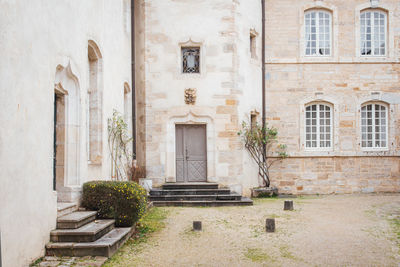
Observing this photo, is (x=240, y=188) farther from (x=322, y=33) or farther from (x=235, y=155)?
(x=322, y=33)

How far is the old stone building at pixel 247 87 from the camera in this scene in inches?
452

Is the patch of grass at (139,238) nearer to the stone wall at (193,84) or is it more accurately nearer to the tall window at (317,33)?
the stone wall at (193,84)

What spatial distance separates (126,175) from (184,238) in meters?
4.50

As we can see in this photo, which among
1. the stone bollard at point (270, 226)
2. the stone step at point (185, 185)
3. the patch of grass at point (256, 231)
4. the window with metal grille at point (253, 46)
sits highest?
the window with metal grille at point (253, 46)

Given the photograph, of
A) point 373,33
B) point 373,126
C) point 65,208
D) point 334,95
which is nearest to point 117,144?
point 65,208

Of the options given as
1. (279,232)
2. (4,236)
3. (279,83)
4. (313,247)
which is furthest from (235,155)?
(4,236)

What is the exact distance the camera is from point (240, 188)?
41.0ft

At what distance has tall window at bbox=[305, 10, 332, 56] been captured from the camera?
14109 millimetres

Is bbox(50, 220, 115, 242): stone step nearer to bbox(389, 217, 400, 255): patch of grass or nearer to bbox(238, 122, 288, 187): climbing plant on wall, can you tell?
bbox(389, 217, 400, 255): patch of grass

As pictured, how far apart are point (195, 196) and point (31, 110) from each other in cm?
667

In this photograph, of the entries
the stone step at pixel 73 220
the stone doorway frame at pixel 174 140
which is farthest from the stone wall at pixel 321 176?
the stone step at pixel 73 220

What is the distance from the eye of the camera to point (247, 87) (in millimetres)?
13086

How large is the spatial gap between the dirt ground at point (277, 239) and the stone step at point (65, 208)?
1.27 meters

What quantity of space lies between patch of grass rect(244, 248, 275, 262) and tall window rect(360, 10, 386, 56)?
33.7 ft
